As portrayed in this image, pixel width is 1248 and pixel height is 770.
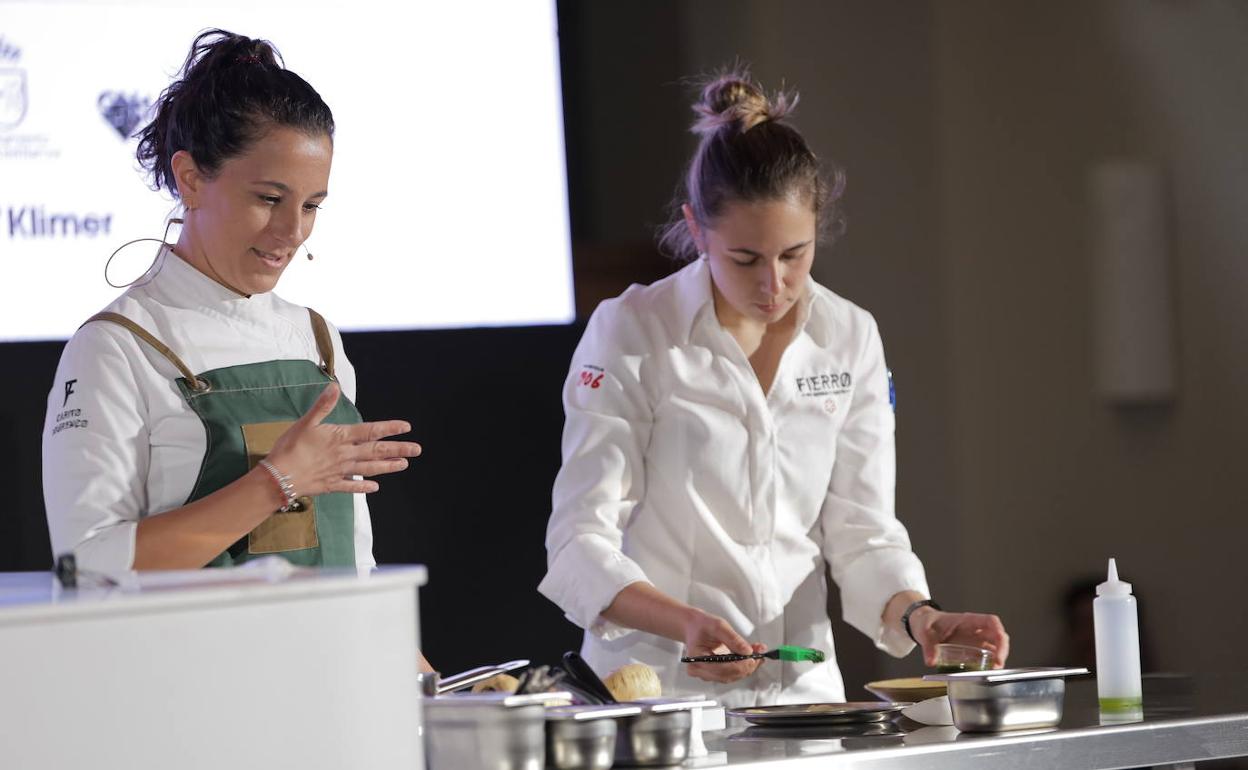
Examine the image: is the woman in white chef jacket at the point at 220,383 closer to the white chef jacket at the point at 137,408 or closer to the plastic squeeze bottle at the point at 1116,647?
the white chef jacket at the point at 137,408

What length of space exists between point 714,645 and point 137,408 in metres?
0.77

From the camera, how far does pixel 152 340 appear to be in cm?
183

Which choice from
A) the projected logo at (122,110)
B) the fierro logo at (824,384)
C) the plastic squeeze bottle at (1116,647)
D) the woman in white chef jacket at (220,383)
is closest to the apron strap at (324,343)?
the woman in white chef jacket at (220,383)

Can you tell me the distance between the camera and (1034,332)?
4.40 metres

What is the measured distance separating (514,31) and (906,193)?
1.25 meters

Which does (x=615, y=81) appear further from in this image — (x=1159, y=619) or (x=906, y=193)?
(x=1159, y=619)

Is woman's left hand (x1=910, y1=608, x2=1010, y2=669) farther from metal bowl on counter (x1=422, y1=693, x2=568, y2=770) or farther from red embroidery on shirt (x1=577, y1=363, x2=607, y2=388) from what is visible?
metal bowl on counter (x1=422, y1=693, x2=568, y2=770)

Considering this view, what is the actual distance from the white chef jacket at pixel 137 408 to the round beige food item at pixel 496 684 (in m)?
0.39

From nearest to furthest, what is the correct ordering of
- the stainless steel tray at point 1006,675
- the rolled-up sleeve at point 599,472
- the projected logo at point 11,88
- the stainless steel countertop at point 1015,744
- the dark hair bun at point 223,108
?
the stainless steel countertop at point 1015,744
the stainless steel tray at point 1006,675
the dark hair bun at point 223,108
the rolled-up sleeve at point 599,472
the projected logo at point 11,88

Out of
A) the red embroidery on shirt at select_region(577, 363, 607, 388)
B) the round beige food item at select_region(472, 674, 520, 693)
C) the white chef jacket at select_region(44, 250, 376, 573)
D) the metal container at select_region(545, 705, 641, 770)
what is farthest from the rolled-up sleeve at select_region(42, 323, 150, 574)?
the red embroidery on shirt at select_region(577, 363, 607, 388)

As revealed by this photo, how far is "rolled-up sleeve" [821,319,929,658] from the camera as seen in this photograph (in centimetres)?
240

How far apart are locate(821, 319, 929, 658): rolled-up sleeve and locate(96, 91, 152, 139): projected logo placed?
1.61 metres

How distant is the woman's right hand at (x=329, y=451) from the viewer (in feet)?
5.68

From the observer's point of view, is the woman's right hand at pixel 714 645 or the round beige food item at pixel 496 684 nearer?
the round beige food item at pixel 496 684
